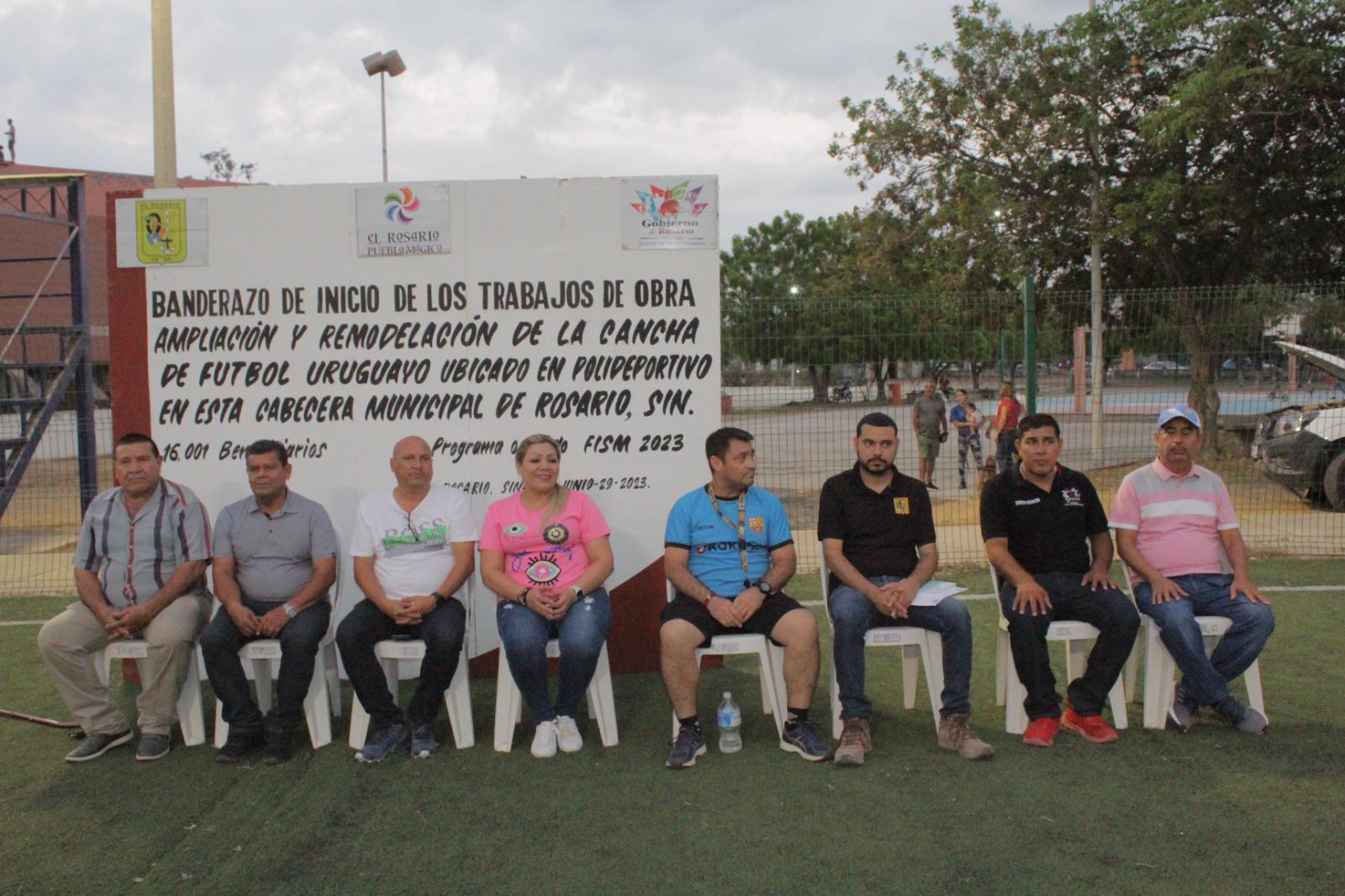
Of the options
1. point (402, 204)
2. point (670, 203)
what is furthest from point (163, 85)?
point (670, 203)

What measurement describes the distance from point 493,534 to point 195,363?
1.89 m

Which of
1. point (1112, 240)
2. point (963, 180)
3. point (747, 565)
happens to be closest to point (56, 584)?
point (747, 565)

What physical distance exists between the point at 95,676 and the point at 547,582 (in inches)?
72.6

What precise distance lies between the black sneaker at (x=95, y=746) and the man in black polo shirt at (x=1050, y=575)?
357cm

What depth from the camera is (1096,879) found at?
2.92 metres

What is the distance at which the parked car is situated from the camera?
30.8 ft

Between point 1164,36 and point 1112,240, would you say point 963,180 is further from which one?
point 1164,36

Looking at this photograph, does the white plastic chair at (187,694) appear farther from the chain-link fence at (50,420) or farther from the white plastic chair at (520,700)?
the chain-link fence at (50,420)

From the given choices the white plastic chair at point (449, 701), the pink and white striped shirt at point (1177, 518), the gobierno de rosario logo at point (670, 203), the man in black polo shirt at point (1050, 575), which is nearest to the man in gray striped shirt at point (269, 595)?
the white plastic chair at point (449, 701)

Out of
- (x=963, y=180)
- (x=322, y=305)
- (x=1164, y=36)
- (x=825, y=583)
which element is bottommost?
(x=825, y=583)

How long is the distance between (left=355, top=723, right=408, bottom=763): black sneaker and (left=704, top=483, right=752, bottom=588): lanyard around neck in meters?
1.49

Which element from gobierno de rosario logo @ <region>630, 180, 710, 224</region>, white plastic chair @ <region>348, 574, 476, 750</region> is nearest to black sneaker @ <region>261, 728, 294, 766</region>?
white plastic chair @ <region>348, 574, 476, 750</region>

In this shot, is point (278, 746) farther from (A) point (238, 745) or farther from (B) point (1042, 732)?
(B) point (1042, 732)

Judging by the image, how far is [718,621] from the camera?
4.16m
